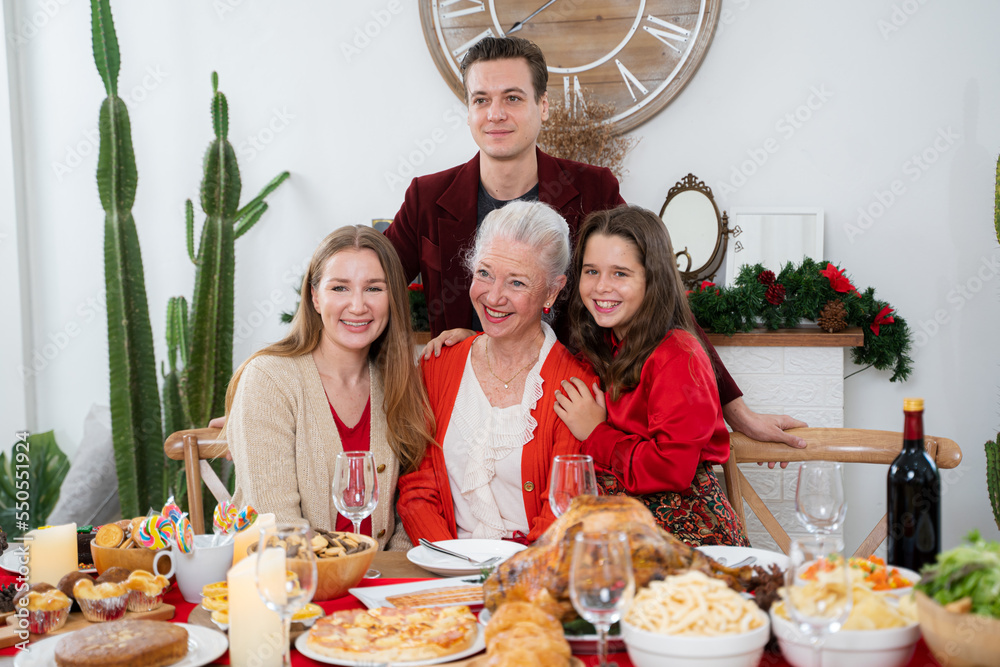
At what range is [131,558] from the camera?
135cm

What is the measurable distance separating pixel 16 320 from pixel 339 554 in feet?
11.5

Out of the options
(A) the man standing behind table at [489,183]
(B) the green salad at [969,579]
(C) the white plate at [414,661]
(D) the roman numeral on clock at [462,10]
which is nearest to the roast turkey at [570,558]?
(C) the white plate at [414,661]

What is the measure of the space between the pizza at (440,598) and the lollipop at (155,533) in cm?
39

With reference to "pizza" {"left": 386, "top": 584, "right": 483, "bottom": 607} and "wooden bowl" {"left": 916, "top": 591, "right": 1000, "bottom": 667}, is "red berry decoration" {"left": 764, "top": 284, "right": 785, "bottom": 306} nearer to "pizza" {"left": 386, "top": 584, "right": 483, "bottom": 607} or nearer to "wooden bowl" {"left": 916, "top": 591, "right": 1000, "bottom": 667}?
"pizza" {"left": 386, "top": 584, "right": 483, "bottom": 607}

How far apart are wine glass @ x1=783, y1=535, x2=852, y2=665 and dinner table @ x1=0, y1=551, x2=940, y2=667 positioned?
20 centimetres

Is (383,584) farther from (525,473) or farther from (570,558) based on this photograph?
(525,473)

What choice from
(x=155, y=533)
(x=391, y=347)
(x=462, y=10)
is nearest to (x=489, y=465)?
(x=391, y=347)

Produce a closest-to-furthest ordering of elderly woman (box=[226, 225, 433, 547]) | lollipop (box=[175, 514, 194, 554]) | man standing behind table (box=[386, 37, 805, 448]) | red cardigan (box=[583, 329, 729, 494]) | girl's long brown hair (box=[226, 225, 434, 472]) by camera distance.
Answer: lollipop (box=[175, 514, 194, 554]) < red cardigan (box=[583, 329, 729, 494]) < elderly woman (box=[226, 225, 433, 547]) < girl's long brown hair (box=[226, 225, 434, 472]) < man standing behind table (box=[386, 37, 805, 448])

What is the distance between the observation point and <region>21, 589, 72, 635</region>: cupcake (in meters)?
1.17

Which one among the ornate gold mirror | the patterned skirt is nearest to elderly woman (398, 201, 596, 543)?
the patterned skirt

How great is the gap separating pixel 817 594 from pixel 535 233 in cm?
138

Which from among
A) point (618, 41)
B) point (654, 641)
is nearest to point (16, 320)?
point (618, 41)

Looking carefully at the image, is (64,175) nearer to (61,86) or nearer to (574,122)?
(61,86)

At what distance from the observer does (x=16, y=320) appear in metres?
4.06
